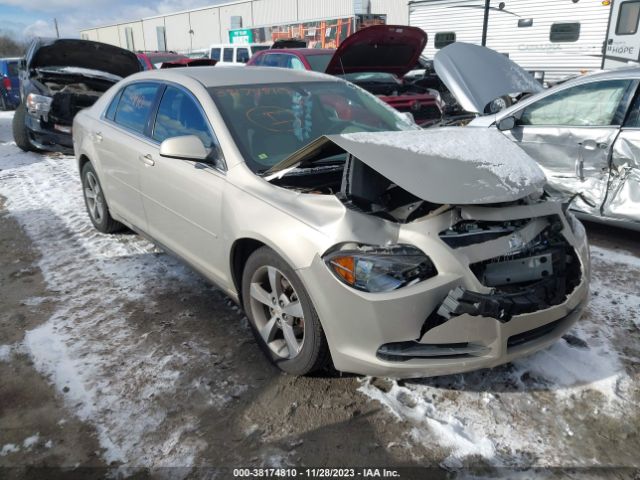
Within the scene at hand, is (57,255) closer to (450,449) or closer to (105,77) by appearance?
(450,449)

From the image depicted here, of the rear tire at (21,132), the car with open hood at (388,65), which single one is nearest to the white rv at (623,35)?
the car with open hood at (388,65)

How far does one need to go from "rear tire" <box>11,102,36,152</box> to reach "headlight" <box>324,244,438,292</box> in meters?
8.58

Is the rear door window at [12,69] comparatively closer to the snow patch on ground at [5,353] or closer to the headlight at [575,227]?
the snow patch on ground at [5,353]

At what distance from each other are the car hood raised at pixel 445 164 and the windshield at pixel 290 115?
294 mm

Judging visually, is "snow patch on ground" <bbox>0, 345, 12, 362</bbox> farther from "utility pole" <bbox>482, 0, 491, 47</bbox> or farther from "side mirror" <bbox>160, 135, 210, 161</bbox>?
"utility pole" <bbox>482, 0, 491, 47</bbox>

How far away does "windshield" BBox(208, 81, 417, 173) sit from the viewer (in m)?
3.14

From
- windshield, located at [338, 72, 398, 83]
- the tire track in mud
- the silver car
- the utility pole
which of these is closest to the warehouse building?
the utility pole

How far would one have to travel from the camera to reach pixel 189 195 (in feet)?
10.6

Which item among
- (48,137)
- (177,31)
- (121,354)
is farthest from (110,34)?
(121,354)

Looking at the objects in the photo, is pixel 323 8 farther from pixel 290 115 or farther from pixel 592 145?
pixel 290 115

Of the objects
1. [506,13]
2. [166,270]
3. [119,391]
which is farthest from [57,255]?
[506,13]

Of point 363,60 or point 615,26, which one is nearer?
point 363,60

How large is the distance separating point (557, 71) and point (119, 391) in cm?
1365

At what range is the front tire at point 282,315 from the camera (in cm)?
250
